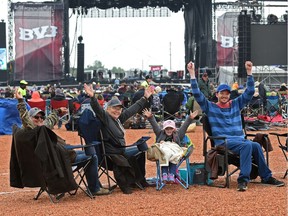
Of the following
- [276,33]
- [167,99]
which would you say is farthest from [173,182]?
[276,33]

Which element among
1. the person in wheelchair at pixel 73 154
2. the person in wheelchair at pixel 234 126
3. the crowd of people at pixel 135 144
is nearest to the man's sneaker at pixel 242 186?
the crowd of people at pixel 135 144

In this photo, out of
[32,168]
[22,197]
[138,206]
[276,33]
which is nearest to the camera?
[138,206]

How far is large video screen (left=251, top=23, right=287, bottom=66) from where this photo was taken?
1013 inches

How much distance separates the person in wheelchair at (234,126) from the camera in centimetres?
761

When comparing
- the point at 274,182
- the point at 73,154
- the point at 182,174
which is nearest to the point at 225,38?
the point at 182,174

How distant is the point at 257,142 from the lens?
833cm

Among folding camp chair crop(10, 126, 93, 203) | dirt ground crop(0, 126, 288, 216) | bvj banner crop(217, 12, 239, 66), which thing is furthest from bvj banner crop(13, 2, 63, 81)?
folding camp chair crop(10, 126, 93, 203)

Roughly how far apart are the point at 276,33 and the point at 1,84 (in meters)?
15.3

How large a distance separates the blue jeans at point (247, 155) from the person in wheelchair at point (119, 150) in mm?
955

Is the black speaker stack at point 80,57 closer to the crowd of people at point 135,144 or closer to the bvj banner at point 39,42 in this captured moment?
the bvj banner at point 39,42

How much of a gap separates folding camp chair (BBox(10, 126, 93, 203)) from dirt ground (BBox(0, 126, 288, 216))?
0.57 feet

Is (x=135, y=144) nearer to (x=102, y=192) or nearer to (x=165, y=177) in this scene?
(x=165, y=177)

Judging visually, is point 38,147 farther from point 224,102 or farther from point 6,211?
point 224,102

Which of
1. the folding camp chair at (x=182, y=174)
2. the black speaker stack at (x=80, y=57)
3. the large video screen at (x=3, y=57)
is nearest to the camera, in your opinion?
the folding camp chair at (x=182, y=174)
